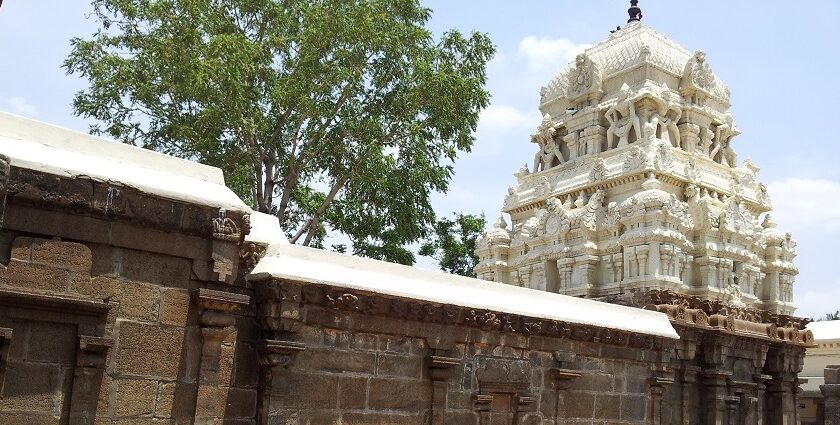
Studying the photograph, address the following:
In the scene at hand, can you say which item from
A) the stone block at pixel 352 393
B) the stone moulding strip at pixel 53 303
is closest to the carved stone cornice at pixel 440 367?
the stone block at pixel 352 393

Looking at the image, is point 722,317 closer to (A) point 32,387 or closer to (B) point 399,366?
(B) point 399,366

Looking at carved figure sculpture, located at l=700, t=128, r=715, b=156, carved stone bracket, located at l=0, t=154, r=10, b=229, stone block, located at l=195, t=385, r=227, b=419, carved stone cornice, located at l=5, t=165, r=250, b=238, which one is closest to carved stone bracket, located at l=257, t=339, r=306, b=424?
stone block, located at l=195, t=385, r=227, b=419

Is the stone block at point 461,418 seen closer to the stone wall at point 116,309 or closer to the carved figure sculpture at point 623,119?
the stone wall at point 116,309

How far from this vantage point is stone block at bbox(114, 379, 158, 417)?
5.79 m

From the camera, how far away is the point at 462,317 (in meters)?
8.07

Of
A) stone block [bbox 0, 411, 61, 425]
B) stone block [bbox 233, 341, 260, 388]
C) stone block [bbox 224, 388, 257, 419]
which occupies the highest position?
stone block [bbox 233, 341, 260, 388]

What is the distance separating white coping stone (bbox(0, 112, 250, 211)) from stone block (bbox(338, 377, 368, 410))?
1879mm

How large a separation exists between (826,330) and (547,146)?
8.72 m

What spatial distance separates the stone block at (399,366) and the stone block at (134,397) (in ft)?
7.23

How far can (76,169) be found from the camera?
5789mm

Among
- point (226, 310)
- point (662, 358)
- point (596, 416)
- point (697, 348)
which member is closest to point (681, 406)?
point (697, 348)

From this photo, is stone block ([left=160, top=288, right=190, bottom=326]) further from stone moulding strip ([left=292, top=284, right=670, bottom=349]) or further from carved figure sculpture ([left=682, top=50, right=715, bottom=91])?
carved figure sculpture ([left=682, top=50, right=715, bottom=91])

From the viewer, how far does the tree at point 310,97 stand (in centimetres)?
1483

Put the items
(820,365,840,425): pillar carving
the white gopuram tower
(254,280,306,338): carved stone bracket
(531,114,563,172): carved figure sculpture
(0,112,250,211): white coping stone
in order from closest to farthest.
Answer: (0,112,250,211): white coping stone → (254,280,306,338): carved stone bracket → (820,365,840,425): pillar carving → the white gopuram tower → (531,114,563,172): carved figure sculpture
